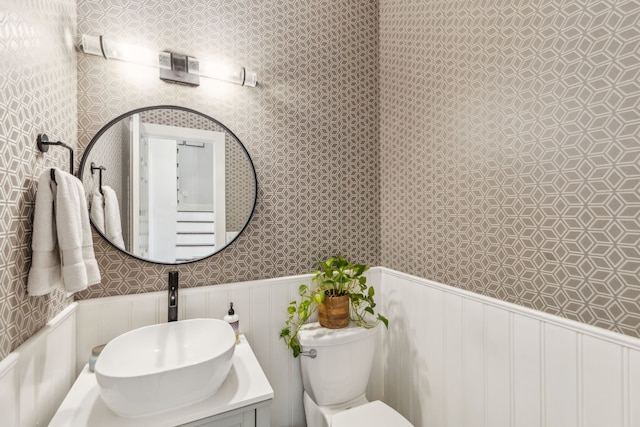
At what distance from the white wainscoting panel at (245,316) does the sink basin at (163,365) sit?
0.11 meters

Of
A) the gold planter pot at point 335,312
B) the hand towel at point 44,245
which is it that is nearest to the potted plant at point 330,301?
the gold planter pot at point 335,312

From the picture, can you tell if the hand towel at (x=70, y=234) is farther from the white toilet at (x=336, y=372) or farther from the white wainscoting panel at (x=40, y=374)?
the white toilet at (x=336, y=372)

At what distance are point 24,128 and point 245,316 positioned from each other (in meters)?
1.05

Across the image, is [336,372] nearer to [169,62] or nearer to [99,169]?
[99,169]

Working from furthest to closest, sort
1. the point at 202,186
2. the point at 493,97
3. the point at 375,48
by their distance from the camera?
the point at 375,48
the point at 202,186
the point at 493,97

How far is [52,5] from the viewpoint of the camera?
976mm

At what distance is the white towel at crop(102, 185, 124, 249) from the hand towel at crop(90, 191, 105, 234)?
13mm

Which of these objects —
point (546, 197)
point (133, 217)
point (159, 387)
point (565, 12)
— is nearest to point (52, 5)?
point (133, 217)

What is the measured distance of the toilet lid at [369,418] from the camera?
1265 mm

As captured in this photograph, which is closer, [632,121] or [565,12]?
[632,121]

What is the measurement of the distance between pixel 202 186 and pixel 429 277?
115 centimetres

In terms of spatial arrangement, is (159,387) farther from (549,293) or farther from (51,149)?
(549,293)

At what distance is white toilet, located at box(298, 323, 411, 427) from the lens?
1384 mm

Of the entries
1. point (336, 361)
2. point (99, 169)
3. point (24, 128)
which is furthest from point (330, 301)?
point (24, 128)
